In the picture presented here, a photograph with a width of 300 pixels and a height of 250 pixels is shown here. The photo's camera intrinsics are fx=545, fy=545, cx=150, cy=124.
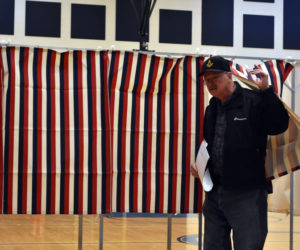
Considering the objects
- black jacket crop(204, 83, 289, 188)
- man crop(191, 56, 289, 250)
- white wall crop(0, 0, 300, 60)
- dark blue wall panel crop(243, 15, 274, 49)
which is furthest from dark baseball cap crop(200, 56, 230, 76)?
dark blue wall panel crop(243, 15, 274, 49)

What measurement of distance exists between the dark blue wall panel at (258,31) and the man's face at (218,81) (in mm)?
13756

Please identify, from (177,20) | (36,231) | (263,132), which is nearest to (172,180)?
(263,132)

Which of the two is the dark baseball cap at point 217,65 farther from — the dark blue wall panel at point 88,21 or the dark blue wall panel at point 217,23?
the dark blue wall panel at point 217,23

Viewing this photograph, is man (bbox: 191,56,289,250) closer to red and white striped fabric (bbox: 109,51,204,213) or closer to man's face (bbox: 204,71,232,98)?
man's face (bbox: 204,71,232,98)

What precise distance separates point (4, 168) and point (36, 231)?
5408mm

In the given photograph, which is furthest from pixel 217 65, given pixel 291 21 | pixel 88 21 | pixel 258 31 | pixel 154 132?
pixel 291 21

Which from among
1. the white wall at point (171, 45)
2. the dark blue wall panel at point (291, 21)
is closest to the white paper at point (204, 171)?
the white wall at point (171, 45)

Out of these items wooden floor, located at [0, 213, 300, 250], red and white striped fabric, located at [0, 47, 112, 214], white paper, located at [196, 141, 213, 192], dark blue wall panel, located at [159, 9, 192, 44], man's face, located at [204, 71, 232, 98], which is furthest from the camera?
dark blue wall panel, located at [159, 9, 192, 44]

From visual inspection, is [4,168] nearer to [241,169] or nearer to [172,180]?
Result: [172,180]

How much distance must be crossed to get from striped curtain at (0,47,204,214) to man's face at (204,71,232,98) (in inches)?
40.4

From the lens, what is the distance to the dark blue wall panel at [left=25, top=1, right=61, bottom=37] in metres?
16.0

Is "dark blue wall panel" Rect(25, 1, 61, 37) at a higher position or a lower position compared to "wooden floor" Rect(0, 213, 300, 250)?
higher

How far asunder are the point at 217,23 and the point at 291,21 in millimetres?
2353

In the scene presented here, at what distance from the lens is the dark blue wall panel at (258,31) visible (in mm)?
17000
